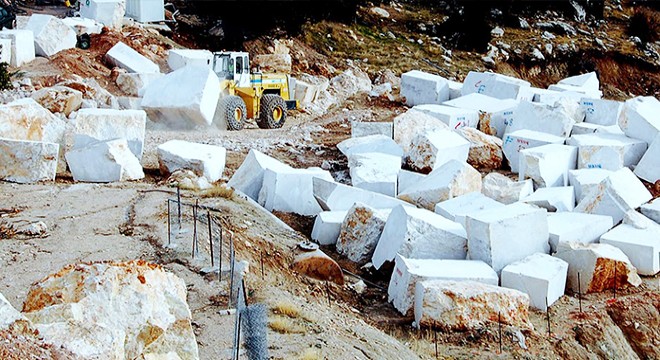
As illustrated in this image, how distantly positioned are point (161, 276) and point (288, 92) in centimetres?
1242

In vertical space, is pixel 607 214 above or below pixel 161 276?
below

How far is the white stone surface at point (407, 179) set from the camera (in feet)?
35.7

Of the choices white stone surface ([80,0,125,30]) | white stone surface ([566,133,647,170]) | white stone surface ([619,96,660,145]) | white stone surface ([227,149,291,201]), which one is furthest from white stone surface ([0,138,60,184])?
white stone surface ([80,0,125,30])

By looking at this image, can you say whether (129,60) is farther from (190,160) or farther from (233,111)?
(190,160)

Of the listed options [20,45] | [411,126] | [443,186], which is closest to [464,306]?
[443,186]

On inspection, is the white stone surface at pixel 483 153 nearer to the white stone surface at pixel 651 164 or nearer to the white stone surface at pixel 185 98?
the white stone surface at pixel 651 164

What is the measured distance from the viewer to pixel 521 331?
7062mm

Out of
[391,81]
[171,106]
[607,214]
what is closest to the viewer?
[607,214]

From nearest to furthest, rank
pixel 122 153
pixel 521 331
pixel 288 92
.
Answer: pixel 521 331
pixel 122 153
pixel 288 92

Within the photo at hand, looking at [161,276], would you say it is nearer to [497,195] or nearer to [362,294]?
[362,294]

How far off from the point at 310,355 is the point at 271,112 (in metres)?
10.8

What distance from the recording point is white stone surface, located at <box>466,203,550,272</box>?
8.06 metres

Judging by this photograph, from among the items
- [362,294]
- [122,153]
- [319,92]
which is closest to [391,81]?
[319,92]

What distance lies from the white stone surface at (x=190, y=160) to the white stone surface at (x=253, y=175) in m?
0.38
